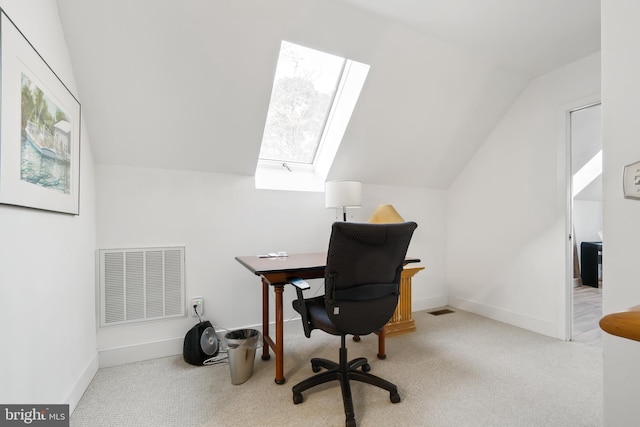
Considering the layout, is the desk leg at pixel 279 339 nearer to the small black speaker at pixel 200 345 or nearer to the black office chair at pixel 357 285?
the black office chair at pixel 357 285

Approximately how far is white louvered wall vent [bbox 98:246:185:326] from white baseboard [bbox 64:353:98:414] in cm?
28

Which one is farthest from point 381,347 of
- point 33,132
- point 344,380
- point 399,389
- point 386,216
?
point 33,132

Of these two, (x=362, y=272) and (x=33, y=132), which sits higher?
(x=33, y=132)

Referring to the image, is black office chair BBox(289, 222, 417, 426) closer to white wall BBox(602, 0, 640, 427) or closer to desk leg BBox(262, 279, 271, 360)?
desk leg BBox(262, 279, 271, 360)

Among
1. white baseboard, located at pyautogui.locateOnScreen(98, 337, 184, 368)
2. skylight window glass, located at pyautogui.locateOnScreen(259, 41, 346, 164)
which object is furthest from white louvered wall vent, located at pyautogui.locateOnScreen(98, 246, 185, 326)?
skylight window glass, located at pyautogui.locateOnScreen(259, 41, 346, 164)

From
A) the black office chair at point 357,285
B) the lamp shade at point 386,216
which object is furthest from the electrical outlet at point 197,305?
the lamp shade at point 386,216

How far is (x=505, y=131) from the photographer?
3209 mm

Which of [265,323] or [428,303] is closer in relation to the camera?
[265,323]

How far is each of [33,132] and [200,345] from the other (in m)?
1.71

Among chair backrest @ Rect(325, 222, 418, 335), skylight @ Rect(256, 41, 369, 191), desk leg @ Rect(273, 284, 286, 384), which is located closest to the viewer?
chair backrest @ Rect(325, 222, 418, 335)

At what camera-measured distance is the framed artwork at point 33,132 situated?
3.62ft

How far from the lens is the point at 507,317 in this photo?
311cm

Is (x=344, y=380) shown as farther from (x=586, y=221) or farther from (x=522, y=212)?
(x=586, y=221)

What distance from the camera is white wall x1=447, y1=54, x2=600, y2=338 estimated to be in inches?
107
